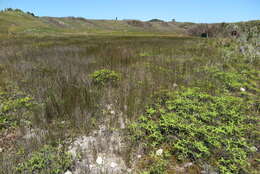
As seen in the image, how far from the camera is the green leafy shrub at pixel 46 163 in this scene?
168 centimetres

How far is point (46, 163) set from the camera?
1.76 m

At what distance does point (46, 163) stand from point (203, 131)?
236 cm

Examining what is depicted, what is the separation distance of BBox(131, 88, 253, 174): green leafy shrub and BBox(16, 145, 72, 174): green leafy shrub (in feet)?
3.53

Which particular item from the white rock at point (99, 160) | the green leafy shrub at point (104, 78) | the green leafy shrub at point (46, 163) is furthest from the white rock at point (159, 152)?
the green leafy shrub at point (104, 78)

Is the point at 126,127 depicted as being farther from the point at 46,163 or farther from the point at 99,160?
the point at 46,163

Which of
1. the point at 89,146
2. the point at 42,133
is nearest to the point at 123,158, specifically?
the point at 89,146

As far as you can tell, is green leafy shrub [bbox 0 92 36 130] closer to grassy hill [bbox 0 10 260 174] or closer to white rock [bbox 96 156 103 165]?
grassy hill [bbox 0 10 260 174]

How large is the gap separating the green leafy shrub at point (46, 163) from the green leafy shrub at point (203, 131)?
1.08m

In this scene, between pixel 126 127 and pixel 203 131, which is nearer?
pixel 203 131

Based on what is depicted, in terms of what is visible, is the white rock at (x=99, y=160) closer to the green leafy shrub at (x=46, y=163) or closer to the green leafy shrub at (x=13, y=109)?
the green leafy shrub at (x=46, y=163)

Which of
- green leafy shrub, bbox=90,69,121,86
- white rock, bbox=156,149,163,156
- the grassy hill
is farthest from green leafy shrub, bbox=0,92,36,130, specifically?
white rock, bbox=156,149,163,156

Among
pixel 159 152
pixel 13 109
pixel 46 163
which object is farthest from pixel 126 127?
pixel 13 109

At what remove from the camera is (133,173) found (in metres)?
1.77

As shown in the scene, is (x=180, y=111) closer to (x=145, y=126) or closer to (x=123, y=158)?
(x=145, y=126)
